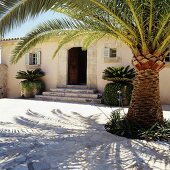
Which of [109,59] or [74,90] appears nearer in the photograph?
[109,59]

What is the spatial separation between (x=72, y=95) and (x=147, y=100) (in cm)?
800

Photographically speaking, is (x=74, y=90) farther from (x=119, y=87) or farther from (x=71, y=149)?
(x=71, y=149)

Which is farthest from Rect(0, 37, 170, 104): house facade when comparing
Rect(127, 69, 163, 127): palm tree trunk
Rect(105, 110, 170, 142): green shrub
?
Rect(105, 110, 170, 142): green shrub

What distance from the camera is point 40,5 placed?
484cm

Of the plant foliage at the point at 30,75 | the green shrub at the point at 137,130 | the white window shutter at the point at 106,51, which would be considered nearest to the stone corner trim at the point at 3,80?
the plant foliage at the point at 30,75

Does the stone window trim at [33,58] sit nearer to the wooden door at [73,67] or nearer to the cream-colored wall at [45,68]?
the cream-colored wall at [45,68]

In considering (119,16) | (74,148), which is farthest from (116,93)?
(74,148)

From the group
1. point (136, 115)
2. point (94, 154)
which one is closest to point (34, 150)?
point (94, 154)

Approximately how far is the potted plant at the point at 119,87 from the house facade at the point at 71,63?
4.47 ft

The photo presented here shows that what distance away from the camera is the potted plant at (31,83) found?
16109 mm

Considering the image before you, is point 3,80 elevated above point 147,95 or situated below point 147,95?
above

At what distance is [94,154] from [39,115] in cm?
493

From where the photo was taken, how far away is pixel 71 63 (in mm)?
17500

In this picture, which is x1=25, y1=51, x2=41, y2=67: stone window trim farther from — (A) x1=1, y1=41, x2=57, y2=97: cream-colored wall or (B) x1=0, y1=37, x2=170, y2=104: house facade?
(A) x1=1, y1=41, x2=57, y2=97: cream-colored wall
